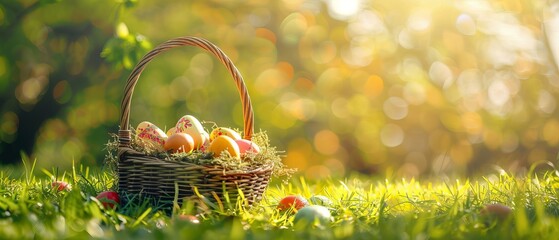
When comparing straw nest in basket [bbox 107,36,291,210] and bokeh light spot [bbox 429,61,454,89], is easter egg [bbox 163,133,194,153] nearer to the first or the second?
straw nest in basket [bbox 107,36,291,210]

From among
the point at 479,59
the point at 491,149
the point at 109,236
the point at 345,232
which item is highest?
the point at 479,59

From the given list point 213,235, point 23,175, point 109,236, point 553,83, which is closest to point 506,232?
point 213,235

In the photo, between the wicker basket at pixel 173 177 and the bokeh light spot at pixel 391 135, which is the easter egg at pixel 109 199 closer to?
the wicker basket at pixel 173 177

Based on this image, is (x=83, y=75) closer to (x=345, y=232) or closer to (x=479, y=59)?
(x=479, y=59)

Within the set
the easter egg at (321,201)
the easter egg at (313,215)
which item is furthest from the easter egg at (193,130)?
the easter egg at (313,215)

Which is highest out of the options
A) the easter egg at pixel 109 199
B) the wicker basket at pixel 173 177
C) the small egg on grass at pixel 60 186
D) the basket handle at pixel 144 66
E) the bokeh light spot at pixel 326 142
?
the basket handle at pixel 144 66

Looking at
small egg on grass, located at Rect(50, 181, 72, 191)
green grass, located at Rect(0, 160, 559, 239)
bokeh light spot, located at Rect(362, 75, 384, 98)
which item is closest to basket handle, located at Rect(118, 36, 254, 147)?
green grass, located at Rect(0, 160, 559, 239)

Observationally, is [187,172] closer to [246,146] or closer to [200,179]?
[200,179]
